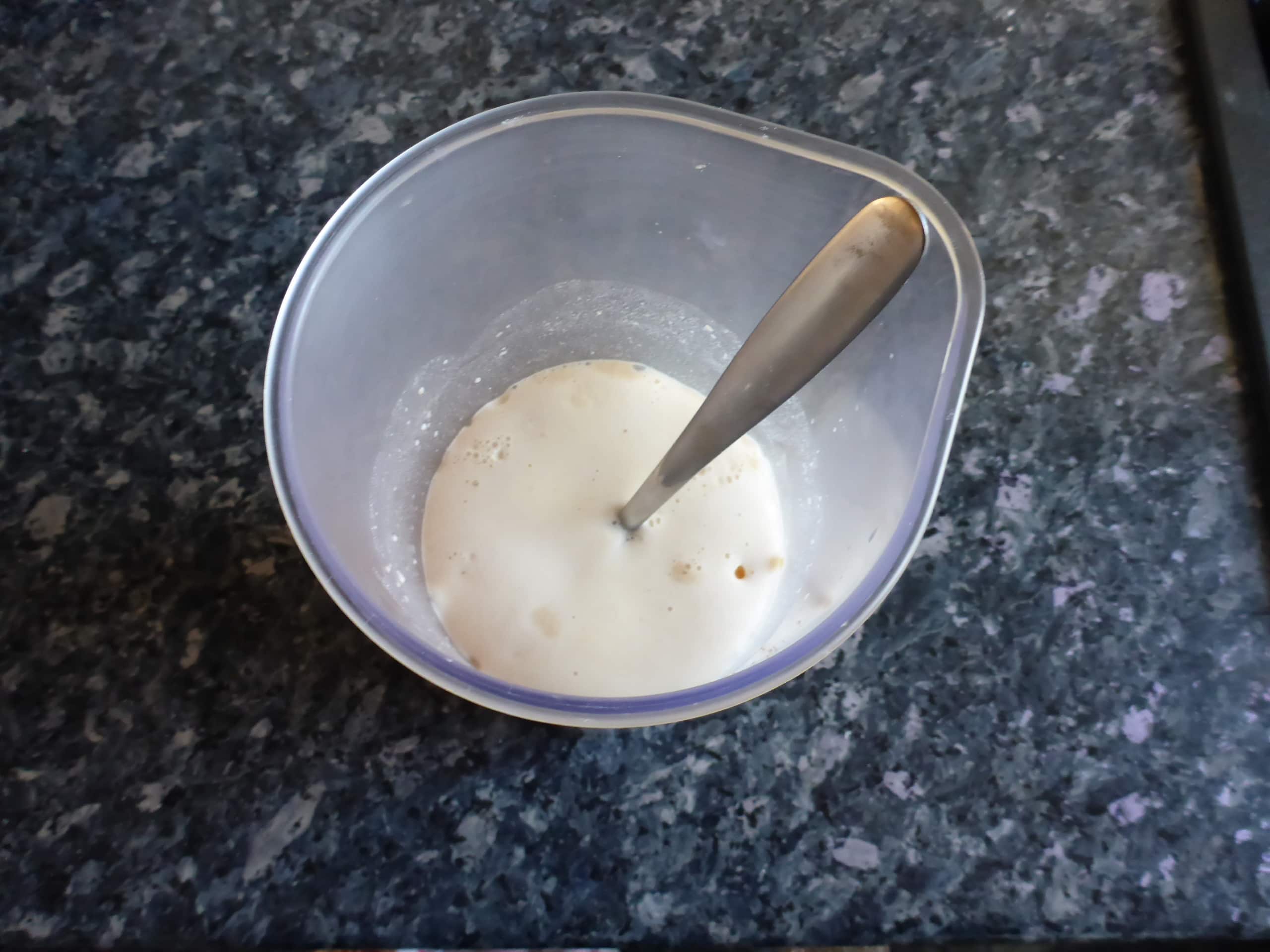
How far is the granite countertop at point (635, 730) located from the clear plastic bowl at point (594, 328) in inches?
3.4

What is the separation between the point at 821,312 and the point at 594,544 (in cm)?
24

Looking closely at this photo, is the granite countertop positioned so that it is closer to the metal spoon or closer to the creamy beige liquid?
the creamy beige liquid

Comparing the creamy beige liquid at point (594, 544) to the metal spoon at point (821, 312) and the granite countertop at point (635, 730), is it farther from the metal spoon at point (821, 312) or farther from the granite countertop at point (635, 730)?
the metal spoon at point (821, 312)

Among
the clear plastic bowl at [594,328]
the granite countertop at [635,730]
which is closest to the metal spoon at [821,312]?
the clear plastic bowl at [594,328]

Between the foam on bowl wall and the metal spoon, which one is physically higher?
the metal spoon

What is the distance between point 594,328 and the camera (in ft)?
2.15

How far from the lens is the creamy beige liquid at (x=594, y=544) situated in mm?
558

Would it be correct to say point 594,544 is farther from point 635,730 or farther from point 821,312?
point 821,312

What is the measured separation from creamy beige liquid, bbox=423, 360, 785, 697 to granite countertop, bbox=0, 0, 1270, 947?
5 centimetres

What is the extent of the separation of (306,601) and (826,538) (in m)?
0.31

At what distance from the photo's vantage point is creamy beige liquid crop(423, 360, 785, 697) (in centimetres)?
56

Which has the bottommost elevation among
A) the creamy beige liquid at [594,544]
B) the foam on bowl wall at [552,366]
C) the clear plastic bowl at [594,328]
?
the creamy beige liquid at [594,544]

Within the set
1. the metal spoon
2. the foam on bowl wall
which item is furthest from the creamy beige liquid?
the metal spoon

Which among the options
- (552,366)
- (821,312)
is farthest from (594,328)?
(821,312)
